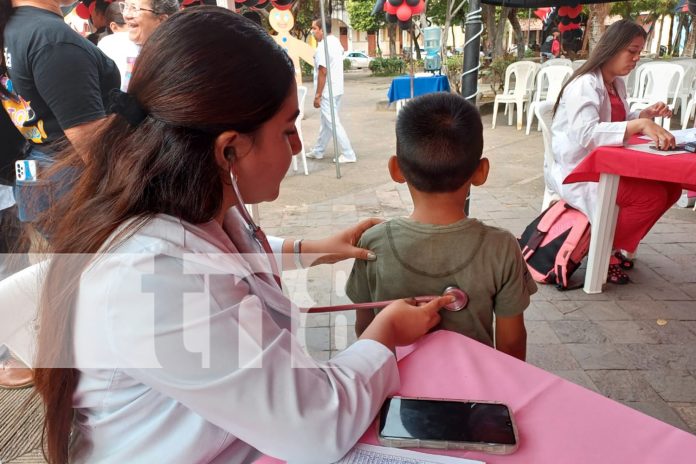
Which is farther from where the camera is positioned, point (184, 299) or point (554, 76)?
point (554, 76)

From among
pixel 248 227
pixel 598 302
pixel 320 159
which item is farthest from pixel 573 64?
pixel 248 227

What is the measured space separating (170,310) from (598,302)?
105 inches

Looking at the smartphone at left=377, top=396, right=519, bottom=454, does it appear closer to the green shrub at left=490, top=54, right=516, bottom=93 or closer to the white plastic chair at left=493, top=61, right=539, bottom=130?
the white plastic chair at left=493, top=61, right=539, bottom=130

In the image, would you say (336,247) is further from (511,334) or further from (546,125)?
(546,125)

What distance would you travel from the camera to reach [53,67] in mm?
1607

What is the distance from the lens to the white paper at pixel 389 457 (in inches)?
27.3

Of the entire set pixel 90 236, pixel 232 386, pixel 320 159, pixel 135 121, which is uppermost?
pixel 135 121

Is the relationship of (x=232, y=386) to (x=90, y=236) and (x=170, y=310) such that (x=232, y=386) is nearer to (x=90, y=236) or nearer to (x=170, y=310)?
(x=170, y=310)

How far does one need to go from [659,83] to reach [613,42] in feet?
16.8

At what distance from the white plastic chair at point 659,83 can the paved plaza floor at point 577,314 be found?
2940 mm

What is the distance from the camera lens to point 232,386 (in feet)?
2.14

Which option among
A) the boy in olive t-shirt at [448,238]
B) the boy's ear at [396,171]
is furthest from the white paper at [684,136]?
the boy's ear at [396,171]

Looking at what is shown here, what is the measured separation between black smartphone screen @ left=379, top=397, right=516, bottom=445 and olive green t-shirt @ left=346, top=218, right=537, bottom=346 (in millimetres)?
517

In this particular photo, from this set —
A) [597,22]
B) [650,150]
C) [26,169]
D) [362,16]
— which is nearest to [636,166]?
[650,150]
